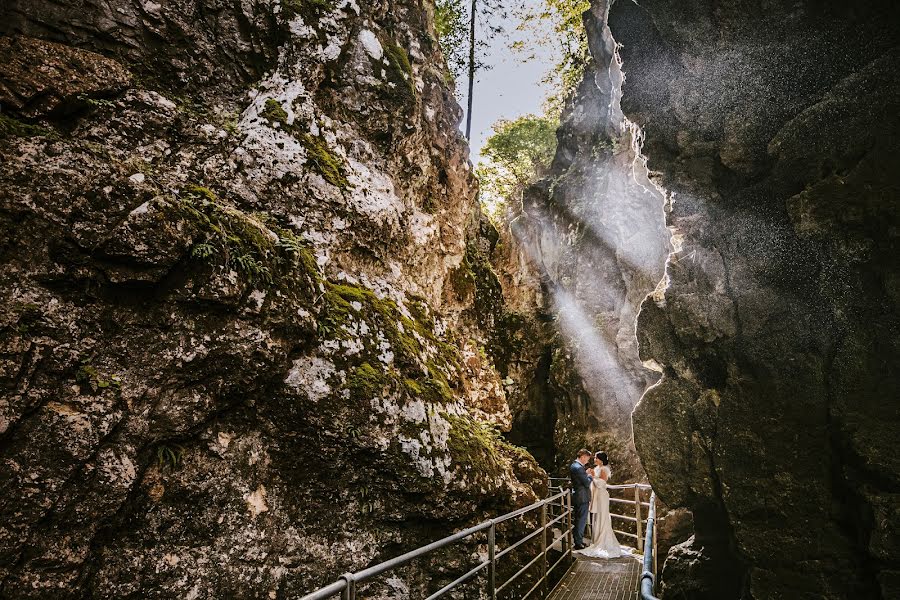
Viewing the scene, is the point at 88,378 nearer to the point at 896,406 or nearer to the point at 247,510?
the point at 247,510

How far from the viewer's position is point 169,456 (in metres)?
4.26

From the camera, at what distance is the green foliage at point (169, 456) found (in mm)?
4219

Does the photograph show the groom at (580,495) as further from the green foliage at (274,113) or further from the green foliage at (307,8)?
the green foliage at (307,8)

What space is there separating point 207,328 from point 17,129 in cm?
226

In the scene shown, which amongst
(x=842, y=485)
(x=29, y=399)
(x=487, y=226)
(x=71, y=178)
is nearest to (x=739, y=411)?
(x=842, y=485)

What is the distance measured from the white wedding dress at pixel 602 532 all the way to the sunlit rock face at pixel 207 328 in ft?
6.89

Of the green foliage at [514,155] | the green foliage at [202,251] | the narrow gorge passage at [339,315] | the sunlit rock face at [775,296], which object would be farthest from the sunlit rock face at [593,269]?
the green foliage at [202,251]

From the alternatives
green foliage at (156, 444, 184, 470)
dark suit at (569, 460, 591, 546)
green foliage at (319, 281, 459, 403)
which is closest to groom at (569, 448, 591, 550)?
dark suit at (569, 460, 591, 546)

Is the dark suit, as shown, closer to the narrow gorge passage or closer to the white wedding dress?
the white wedding dress

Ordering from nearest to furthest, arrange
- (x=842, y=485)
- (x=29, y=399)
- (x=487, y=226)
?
1. (x=29, y=399)
2. (x=842, y=485)
3. (x=487, y=226)

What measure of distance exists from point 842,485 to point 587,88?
17332mm

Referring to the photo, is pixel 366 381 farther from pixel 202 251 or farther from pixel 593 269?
pixel 593 269

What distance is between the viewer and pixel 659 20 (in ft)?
22.0

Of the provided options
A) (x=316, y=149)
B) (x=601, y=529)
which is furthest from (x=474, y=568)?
(x=316, y=149)
